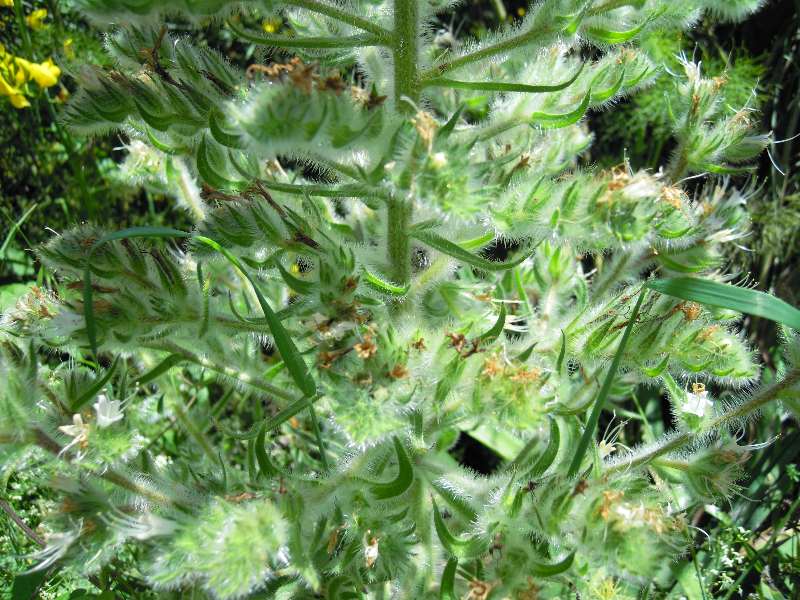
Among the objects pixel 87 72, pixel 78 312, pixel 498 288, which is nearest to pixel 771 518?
pixel 498 288

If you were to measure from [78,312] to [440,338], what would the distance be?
0.92 metres

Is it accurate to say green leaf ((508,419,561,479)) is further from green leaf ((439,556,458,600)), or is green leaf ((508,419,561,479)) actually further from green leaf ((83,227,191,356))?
green leaf ((83,227,191,356))

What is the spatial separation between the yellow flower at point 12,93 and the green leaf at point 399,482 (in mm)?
2401

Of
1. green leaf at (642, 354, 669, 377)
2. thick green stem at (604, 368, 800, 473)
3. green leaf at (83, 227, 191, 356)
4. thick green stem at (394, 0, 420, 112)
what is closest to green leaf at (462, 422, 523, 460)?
thick green stem at (604, 368, 800, 473)

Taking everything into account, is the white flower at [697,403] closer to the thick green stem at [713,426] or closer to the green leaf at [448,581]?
the thick green stem at [713,426]

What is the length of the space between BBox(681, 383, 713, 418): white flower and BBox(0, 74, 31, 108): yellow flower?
113 inches

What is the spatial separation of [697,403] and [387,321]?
2.84ft

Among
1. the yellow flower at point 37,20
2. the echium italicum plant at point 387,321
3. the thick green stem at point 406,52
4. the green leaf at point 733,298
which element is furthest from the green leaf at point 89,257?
the yellow flower at point 37,20

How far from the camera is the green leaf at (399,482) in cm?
200

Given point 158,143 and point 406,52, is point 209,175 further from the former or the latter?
point 406,52

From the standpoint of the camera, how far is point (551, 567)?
6.22 ft

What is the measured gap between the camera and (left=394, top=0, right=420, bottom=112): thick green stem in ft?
6.48

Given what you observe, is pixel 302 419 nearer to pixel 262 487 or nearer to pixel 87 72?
pixel 262 487

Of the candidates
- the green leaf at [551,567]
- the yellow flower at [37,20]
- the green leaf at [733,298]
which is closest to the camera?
the green leaf at [733,298]
